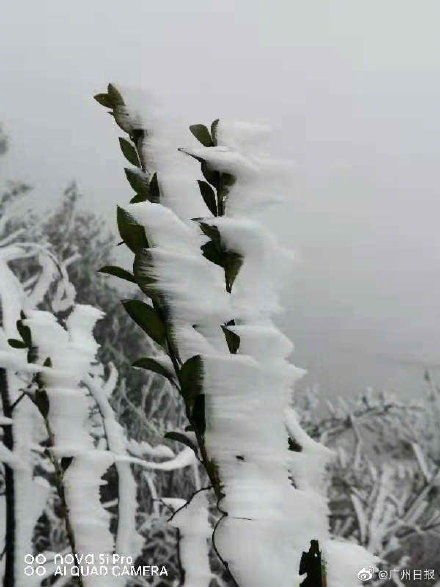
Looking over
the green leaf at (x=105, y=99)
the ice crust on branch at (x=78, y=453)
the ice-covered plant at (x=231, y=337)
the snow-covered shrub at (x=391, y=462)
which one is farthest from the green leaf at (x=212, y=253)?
the snow-covered shrub at (x=391, y=462)

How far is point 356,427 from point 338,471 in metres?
1.51

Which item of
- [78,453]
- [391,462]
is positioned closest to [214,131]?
[78,453]

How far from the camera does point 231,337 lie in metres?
0.32

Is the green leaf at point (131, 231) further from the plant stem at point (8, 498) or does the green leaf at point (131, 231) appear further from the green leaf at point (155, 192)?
the plant stem at point (8, 498)

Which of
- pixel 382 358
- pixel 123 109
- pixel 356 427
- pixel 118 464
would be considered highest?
pixel 382 358

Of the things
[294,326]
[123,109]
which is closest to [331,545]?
[123,109]

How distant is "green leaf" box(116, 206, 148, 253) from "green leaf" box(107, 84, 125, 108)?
66mm

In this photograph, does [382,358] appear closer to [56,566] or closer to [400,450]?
[400,450]

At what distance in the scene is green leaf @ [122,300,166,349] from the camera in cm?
34

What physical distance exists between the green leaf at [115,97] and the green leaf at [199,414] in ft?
0.56

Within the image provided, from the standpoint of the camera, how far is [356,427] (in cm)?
486

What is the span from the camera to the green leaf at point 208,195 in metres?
0.36

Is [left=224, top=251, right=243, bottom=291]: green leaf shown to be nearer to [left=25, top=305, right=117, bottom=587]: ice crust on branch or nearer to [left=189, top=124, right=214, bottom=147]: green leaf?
[left=189, top=124, right=214, bottom=147]: green leaf

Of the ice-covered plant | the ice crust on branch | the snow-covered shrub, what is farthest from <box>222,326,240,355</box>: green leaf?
the snow-covered shrub
